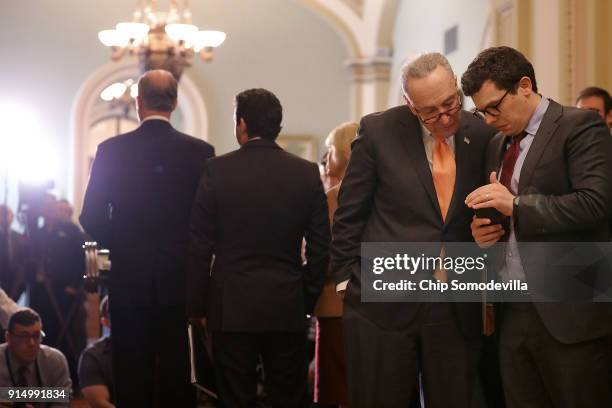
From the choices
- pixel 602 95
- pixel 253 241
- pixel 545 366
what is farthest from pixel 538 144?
pixel 602 95

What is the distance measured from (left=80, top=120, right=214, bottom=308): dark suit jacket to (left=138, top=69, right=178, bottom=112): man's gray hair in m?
0.09

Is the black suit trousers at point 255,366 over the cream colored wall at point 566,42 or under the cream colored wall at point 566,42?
under

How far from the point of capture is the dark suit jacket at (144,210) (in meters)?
4.25

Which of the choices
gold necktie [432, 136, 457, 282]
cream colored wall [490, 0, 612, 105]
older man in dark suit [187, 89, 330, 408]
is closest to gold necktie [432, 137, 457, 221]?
gold necktie [432, 136, 457, 282]

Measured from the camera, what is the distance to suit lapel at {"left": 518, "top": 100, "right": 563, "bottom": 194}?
295 centimetres

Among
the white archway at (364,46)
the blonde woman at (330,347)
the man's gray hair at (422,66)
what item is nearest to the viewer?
the man's gray hair at (422,66)

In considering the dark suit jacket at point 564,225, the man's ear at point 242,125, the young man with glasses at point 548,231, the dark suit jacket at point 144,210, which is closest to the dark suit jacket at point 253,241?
the man's ear at point 242,125

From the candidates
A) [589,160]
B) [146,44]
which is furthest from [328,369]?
[146,44]

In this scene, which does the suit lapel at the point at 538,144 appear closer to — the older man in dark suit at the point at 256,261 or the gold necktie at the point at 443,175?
the gold necktie at the point at 443,175

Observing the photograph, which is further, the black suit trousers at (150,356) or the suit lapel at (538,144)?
the black suit trousers at (150,356)

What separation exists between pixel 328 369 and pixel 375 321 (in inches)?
51.8

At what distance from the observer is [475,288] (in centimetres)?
318

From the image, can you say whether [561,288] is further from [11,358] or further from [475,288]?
[11,358]

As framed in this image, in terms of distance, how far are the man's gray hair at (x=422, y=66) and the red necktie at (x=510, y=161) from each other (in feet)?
0.93
